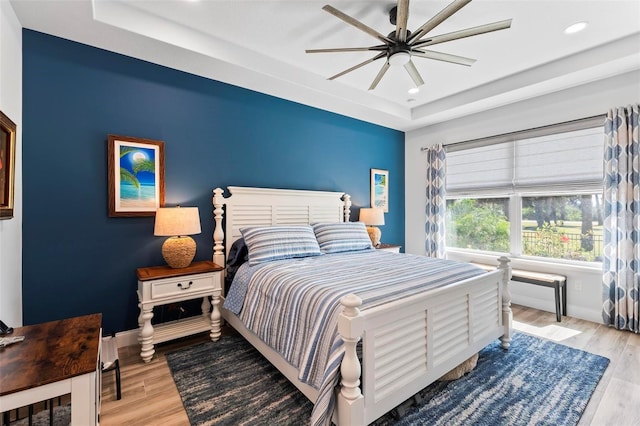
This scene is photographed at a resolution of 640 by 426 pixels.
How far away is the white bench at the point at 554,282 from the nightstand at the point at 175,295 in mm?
2890

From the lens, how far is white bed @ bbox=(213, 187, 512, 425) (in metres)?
1.40

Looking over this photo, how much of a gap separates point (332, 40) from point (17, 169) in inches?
107

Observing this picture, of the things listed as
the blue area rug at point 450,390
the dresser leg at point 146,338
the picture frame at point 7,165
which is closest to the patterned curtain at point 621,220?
the blue area rug at point 450,390

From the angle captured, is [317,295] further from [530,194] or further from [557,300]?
[530,194]

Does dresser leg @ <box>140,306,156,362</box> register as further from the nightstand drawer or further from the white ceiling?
the white ceiling

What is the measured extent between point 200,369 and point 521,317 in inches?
135

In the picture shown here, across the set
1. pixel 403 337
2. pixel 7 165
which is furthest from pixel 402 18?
pixel 7 165

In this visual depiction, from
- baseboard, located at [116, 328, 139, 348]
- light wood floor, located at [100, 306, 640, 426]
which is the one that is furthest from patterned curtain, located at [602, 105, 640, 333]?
baseboard, located at [116, 328, 139, 348]

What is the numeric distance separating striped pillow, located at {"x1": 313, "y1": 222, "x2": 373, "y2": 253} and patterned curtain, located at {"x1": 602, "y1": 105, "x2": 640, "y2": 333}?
252 centimetres

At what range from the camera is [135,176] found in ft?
8.61

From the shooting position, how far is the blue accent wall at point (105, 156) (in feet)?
7.36

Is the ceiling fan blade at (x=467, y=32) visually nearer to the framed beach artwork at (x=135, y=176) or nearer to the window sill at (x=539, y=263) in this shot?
the framed beach artwork at (x=135, y=176)

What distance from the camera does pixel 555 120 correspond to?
340 cm

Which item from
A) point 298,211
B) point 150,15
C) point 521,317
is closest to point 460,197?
point 521,317
